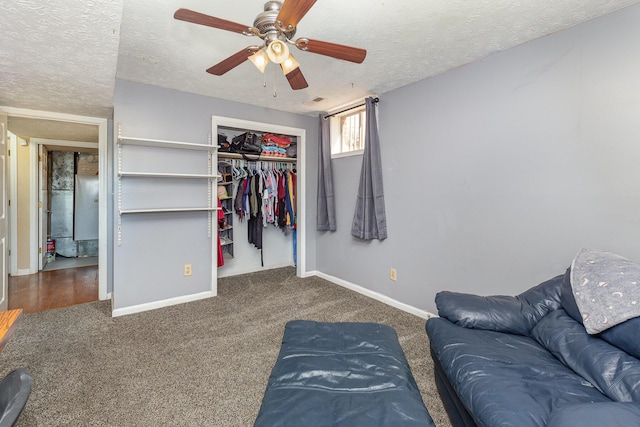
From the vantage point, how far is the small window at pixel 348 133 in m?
3.62

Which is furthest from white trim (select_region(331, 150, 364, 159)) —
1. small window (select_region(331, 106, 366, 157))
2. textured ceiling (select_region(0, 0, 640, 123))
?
textured ceiling (select_region(0, 0, 640, 123))

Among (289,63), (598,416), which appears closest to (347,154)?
(289,63)

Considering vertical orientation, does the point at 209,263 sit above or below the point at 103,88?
below

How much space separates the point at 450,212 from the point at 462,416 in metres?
1.66

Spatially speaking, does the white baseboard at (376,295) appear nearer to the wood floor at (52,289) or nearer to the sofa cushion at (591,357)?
the sofa cushion at (591,357)

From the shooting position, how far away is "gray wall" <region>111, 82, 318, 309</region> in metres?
2.90

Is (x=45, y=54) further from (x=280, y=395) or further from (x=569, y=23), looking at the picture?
(x=569, y=23)

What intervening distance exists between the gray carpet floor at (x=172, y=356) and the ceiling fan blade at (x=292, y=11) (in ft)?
6.22

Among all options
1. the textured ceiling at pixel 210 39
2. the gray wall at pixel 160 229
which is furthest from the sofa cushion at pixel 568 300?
the gray wall at pixel 160 229

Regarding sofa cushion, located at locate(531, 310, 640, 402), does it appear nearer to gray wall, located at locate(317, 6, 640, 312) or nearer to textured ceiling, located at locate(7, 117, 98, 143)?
gray wall, located at locate(317, 6, 640, 312)

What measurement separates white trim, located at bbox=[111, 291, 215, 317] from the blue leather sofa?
251 centimetres

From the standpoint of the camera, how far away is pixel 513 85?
2201mm

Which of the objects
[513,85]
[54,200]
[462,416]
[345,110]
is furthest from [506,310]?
[54,200]

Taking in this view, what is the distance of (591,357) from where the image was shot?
4.23 feet
